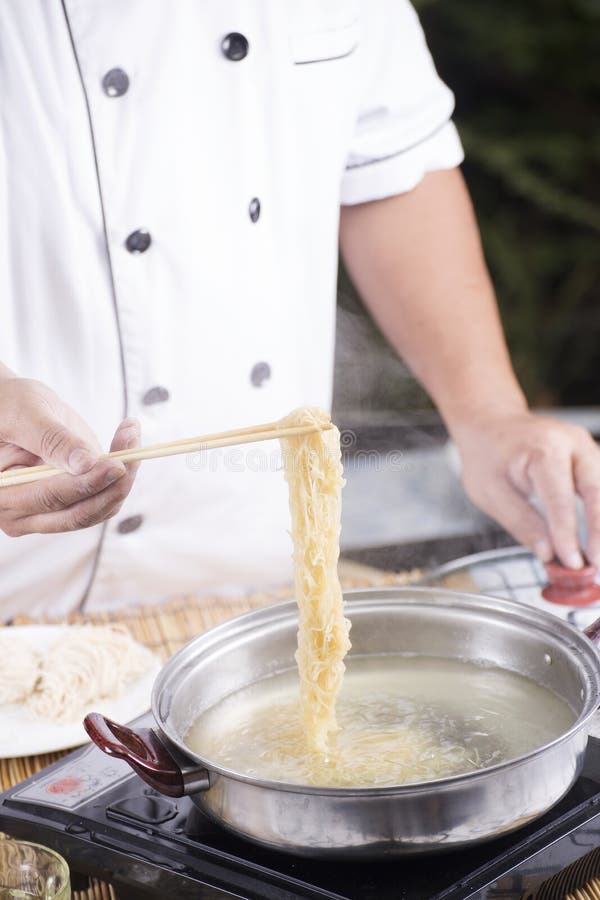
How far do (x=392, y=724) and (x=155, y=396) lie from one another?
36.1 inches

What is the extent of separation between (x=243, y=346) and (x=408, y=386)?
299cm

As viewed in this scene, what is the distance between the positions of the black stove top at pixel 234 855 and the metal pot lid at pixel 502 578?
0.51 meters

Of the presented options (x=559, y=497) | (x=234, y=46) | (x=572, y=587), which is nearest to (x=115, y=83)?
(x=234, y=46)

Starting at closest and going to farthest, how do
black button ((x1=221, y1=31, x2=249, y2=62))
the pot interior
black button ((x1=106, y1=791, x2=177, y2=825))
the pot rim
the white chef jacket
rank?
the pot rim < black button ((x1=106, y1=791, x2=177, y2=825)) < the pot interior < the white chef jacket < black button ((x1=221, y1=31, x2=249, y2=62))

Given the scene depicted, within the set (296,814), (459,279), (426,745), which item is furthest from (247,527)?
(296,814)

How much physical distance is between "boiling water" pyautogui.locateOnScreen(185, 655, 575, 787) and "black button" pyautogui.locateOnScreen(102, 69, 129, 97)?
1.07 metres

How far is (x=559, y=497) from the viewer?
6.07ft

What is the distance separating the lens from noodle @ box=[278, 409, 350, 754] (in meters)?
1.34

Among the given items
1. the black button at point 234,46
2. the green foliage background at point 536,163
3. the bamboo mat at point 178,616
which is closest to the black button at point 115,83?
the black button at point 234,46

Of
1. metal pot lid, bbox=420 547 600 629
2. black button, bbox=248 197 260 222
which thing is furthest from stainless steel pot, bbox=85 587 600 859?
black button, bbox=248 197 260 222

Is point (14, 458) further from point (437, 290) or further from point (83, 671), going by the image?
point (437, 290)

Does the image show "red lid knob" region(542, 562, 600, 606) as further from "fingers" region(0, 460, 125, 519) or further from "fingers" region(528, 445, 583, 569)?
"fingers" region(0, 460, 125, 519)

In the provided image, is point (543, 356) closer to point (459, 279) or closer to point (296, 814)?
point (459, 279)

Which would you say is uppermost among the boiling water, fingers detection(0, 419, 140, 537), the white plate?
fingers detection(0, 419, 140, 537)
